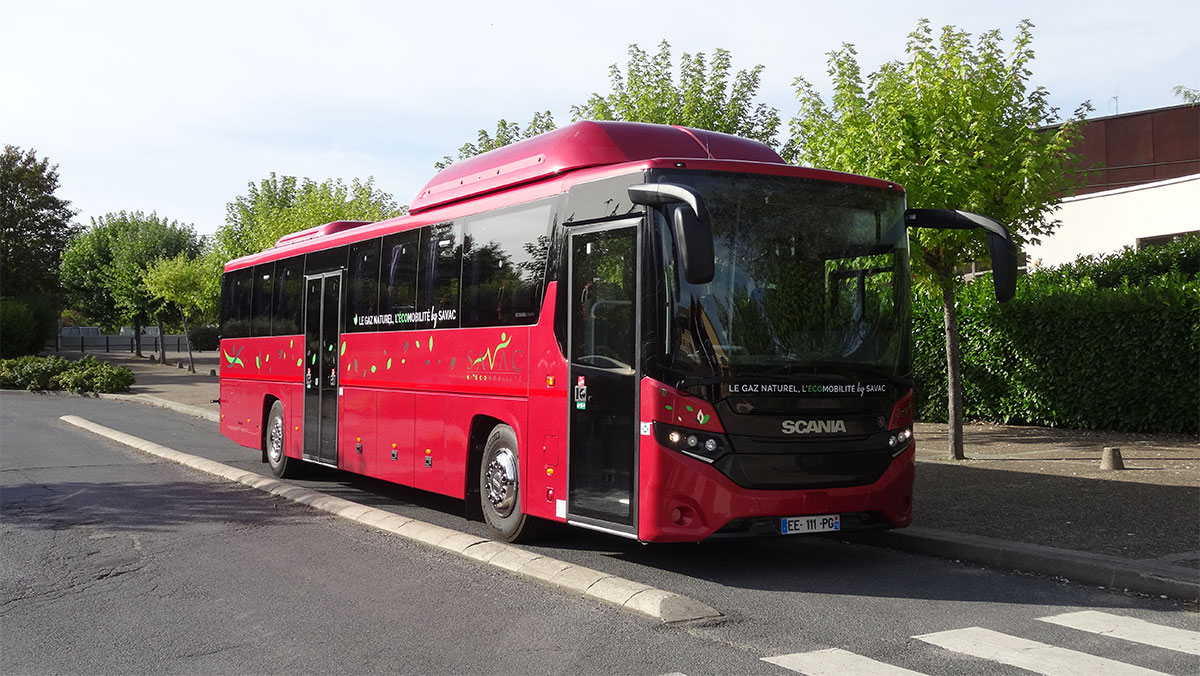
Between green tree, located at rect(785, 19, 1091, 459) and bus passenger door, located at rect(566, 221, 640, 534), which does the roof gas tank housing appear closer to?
bus passenger door, located at rect(566, 221, 640, 534)

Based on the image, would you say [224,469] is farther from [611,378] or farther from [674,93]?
[674,93]

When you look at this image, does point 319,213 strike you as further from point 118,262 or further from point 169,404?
point 118,262

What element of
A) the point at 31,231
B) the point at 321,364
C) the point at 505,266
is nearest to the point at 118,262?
the point at 31,231

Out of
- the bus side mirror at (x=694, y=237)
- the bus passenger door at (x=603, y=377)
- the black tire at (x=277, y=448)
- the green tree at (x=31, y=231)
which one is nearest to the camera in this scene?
the bus side mirror at (x=694, y=237)

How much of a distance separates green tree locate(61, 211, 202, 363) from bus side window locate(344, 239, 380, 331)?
166 feet

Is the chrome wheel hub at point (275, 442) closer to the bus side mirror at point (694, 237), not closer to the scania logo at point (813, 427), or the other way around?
the scania logo at point (813, 427)

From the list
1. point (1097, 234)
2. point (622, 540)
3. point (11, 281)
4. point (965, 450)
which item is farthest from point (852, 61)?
point (11, 281)

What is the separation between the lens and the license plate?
7.92 metres

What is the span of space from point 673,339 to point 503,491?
2.65 m

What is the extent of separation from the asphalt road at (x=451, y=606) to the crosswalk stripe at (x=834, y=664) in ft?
0.13

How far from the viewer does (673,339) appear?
7.79 metres

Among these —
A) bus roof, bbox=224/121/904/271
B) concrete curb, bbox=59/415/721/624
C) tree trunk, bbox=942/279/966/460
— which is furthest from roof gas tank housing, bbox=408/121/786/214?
tree trunk, bbox=942/279/966/460

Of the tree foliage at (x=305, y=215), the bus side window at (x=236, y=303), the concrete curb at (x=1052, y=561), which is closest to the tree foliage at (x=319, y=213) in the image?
the tree foliage at (x=305, y=215)

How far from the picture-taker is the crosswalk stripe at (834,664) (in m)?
5.66
